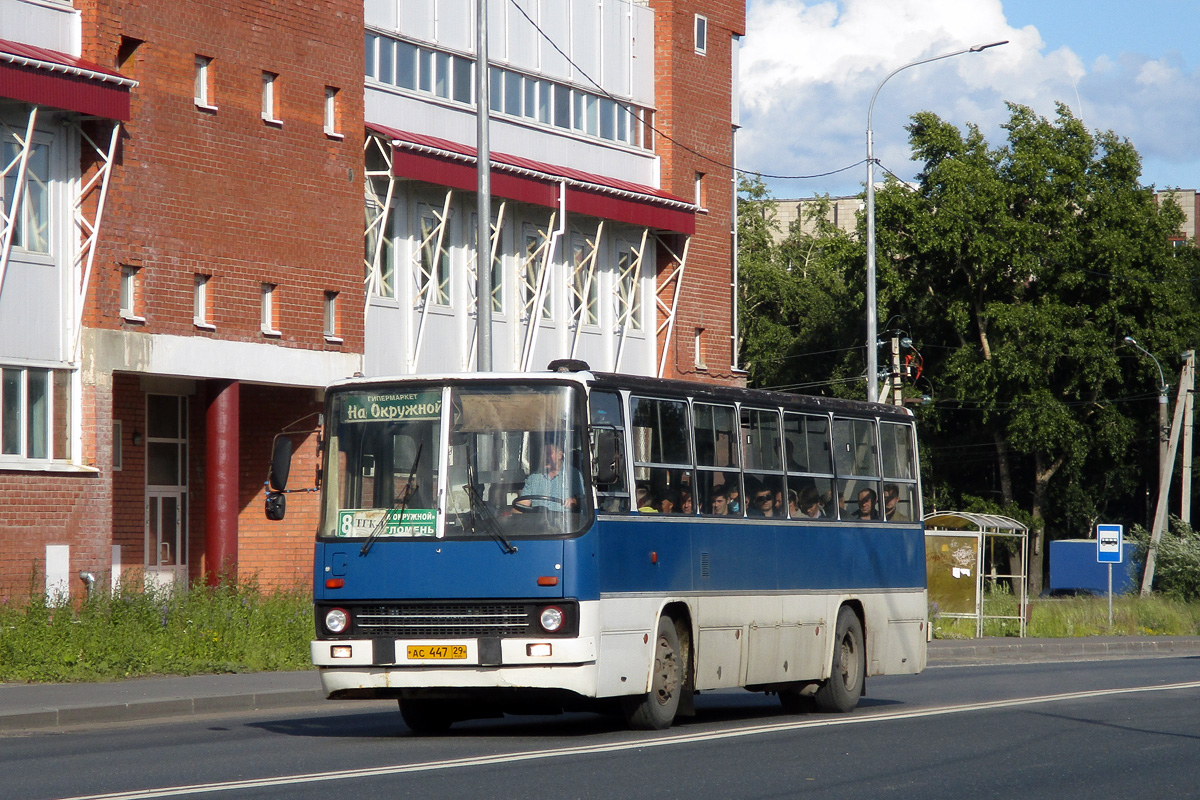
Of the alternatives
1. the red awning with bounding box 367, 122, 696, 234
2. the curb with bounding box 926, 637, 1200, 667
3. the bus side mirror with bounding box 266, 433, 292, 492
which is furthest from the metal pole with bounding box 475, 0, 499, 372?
the curb with bounding box 926, 637, 1200, 667

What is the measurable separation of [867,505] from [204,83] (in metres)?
16.0

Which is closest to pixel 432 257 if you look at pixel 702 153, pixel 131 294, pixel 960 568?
pixel 131 294

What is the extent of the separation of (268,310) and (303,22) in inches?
198

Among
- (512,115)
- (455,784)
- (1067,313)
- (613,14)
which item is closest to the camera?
(455,784)

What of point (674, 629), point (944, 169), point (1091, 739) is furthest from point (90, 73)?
point (944, 169)

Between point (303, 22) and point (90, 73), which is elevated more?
point (303, 22)

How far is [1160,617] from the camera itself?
42812 mm

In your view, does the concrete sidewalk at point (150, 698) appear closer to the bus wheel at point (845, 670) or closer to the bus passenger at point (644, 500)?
the bus wheel at point (845, 670)

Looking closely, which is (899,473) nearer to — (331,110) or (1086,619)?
(331,110)

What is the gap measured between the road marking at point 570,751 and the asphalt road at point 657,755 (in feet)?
0.07

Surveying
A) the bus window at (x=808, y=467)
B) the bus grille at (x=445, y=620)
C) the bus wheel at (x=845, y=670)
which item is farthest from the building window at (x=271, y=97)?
the bus grille at (x=445, y=620)

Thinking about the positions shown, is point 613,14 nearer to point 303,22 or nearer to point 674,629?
point 303,22

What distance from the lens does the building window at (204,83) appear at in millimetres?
29547

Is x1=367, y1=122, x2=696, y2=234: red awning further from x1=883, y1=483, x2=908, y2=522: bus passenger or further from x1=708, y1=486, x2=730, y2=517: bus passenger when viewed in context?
x1=708, y1=486, x2=730, y2=517: bus passenger
